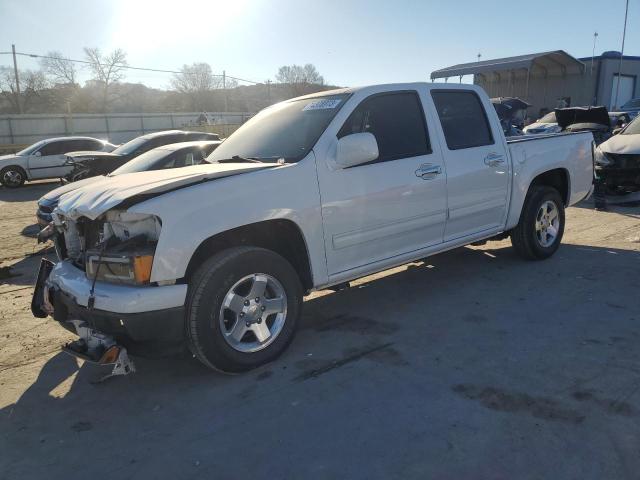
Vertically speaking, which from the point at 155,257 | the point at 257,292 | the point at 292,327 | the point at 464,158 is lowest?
the point at 292,327

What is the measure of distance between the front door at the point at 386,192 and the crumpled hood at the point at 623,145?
6.35m

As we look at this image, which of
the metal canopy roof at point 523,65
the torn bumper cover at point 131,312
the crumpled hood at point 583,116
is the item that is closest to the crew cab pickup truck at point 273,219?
the torn bumper cover at point 131,312

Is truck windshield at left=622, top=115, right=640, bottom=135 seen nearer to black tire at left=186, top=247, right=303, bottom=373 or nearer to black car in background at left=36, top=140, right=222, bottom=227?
black car in background at left=36, top=140, right=222, bottom=227

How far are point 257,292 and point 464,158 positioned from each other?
240cm

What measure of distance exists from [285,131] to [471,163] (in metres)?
1.79

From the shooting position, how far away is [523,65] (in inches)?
1099

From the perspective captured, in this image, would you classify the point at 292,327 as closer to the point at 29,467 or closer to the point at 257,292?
the point at 257,292

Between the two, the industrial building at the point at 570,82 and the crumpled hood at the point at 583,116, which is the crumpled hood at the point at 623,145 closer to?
the crumpled hood at the point at 583,116

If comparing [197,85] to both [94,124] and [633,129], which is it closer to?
[94,124]

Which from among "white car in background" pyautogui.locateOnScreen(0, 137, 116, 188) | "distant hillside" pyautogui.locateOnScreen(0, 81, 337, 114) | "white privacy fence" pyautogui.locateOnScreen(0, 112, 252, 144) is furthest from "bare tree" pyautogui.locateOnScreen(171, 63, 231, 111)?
"white car in background" pyautogui.locateOnScreen(0, 137, 116, 188)

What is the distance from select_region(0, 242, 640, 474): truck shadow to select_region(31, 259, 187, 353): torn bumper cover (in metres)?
0.42

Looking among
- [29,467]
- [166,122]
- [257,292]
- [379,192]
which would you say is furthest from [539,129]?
[166,122]

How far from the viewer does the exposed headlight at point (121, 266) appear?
3111 millimetres

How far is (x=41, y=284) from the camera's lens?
3785 millimetres
